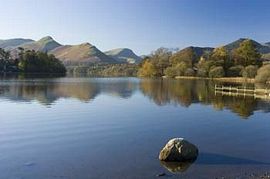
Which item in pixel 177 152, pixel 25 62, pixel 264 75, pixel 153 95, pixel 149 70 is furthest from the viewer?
pixel 149 70

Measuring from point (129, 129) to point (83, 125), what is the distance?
4.43 m

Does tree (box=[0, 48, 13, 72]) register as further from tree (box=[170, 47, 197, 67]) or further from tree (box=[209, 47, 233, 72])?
tree (box=[209, 47, 233, 72])

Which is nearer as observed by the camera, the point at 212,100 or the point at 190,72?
the point at 212,100

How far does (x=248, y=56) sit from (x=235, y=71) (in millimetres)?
9901

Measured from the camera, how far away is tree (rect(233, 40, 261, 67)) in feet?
489

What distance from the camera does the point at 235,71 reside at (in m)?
147

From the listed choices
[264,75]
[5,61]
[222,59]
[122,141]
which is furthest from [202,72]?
[122,141]

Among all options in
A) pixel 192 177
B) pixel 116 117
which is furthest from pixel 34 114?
pixel 192 177

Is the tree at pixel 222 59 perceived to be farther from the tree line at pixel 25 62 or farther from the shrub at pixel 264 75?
the tree line at pixel 25 62

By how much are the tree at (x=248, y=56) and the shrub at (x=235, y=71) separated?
4.88 metres

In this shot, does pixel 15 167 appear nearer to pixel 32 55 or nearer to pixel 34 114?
pixel 34 114

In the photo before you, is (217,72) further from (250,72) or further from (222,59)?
Result: (250,72)

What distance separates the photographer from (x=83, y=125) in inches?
1278

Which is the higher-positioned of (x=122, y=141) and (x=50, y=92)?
(x=50, y=92)
